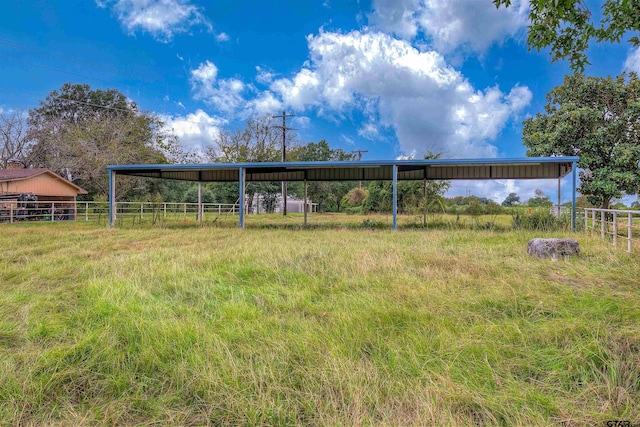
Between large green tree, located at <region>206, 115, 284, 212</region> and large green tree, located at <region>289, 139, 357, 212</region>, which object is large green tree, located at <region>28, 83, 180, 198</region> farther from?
large green tree, located at <region>289, 139, 357, 212</region>

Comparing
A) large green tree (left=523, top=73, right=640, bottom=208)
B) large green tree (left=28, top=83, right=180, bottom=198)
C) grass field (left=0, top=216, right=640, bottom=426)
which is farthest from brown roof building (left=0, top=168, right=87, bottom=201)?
large green tree (left=523, top=73, right=640, bottom=208)

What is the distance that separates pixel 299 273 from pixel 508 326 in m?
2.93

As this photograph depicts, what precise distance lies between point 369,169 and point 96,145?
22628 millimetres

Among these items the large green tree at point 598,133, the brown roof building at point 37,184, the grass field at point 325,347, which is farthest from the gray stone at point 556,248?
the brown roof building at point 37,184

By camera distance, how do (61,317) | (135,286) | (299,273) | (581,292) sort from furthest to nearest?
(299,273), (135,286), (581,292), (61,317)

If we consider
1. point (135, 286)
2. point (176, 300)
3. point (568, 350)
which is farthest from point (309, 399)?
point (135, 286)

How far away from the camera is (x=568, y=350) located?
8.47ft

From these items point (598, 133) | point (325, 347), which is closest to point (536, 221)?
point (598, 133)

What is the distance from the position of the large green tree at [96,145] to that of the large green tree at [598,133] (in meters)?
27.4

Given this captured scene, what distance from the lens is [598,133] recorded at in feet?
45.6

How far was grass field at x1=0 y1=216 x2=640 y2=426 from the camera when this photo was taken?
2064 millimetres

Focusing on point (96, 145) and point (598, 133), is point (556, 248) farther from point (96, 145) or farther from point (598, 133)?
point (96, 145)

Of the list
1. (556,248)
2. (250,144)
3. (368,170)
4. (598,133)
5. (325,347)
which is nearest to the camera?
(325,347)

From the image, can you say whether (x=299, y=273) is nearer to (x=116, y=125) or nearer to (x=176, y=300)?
(x=176, y=300)
